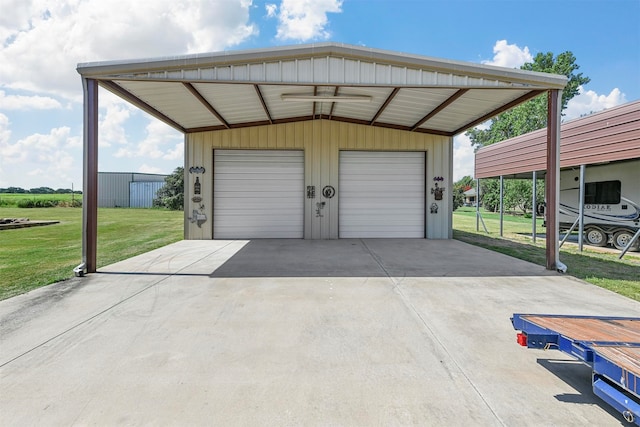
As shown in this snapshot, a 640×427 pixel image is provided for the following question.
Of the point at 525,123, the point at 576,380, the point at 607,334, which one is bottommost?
the point at 576,380

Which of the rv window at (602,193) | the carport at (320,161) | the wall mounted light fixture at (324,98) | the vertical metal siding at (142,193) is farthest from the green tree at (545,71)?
the vertical metal siding at (142,193)

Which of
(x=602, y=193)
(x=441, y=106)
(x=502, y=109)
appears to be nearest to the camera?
(x=502, y=109)

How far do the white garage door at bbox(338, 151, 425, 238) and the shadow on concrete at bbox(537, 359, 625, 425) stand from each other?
773 centimetres

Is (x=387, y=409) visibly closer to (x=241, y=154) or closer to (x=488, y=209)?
(x=241, y=154)

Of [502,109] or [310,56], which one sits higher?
[310,56]

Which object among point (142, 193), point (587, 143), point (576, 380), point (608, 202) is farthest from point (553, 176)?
point (142, 193)

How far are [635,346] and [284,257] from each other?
5.61 metres

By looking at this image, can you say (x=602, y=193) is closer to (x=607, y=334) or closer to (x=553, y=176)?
(x=553, y=176)

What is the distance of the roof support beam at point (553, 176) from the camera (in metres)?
5.75

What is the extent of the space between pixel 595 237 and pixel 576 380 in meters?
10.1

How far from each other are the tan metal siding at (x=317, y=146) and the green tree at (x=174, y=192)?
1763 centimetres

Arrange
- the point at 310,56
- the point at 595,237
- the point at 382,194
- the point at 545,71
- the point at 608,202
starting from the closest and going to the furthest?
the point at 310,56 < the point at 608,202 < the point at 595,237 < the point at 382,194 < the point at 545,71

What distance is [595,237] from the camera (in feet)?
32.9

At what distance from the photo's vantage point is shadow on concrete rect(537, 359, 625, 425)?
6.91 ft
